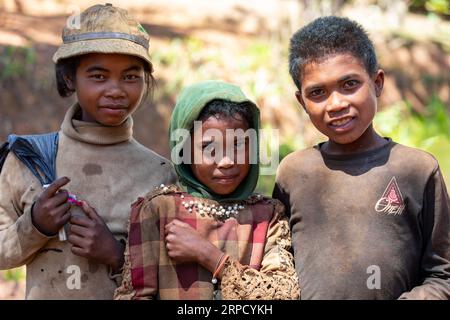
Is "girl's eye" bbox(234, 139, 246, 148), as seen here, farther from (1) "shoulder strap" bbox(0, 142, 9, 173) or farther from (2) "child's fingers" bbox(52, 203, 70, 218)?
(1) "shoulder strap" bbox(0, 142, 9, 173)

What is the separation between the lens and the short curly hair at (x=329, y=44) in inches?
111

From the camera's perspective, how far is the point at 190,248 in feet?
8.64

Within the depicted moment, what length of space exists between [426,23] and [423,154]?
10.6 meters

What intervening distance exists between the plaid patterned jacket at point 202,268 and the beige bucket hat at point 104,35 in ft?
1.99

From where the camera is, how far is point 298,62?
2875 mm

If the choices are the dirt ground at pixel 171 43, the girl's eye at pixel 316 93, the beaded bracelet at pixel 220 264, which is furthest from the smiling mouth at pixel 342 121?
the dirt ground at pixel 171 43

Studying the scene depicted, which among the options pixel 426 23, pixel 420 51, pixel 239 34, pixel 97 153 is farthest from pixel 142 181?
pixel 426 23

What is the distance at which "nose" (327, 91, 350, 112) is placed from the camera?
2.74 meters

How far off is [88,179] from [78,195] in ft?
0.26

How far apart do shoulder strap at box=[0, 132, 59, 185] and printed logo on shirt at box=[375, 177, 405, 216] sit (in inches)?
50.7

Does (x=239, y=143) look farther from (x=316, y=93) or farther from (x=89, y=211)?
(x=89, y=211)

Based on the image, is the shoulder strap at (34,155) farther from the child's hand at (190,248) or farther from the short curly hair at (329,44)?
the short curly hair at (329,44)
